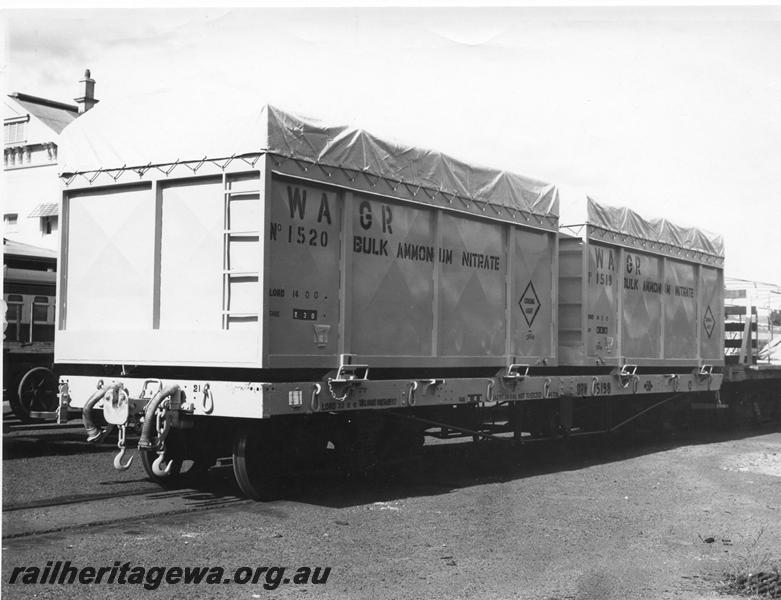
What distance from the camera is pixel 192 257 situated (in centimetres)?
800

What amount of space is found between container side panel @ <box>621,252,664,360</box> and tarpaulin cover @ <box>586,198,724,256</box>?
360 mm

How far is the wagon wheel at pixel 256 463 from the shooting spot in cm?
803

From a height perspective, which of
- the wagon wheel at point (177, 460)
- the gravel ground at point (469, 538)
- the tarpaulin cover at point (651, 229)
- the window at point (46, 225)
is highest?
the window at point (46, 225)

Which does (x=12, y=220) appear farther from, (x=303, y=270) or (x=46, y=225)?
(x=303, y=270)

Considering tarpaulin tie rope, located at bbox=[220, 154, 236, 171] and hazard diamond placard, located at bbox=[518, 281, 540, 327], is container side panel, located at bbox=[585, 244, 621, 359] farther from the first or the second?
tarpaulin tie rope, located at bbox=[220, 154, 236, 171]

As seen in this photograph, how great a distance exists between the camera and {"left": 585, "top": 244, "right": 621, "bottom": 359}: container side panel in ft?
39.9

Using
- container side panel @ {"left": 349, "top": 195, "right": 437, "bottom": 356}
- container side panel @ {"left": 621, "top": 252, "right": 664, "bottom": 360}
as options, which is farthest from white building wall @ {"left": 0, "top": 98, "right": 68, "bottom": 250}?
container side panel @ {"left": 621, "top": 252, "right": 664, "bottom": 360}

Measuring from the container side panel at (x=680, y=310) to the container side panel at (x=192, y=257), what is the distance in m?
8.54

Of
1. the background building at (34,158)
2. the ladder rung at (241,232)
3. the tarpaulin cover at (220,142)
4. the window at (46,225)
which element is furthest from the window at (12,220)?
the ladder rung at (241,232)

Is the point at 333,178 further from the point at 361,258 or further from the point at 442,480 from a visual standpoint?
the point at 442,480

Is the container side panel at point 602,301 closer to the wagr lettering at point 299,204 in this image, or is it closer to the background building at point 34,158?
the wagr lettering at point 299,204

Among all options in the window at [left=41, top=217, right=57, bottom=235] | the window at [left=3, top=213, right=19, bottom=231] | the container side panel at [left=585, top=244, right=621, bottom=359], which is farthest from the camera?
the window at [left=41, top=217, right=57, bottom=235]

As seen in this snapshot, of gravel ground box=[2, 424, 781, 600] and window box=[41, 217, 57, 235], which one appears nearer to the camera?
gravel ground box=[2, 424, 781, 600]

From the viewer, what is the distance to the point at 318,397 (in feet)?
26.0
